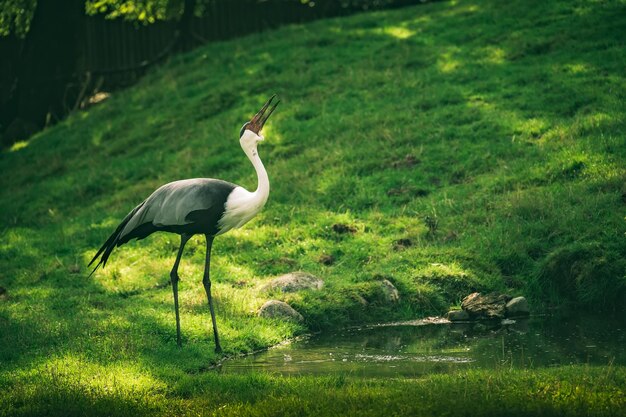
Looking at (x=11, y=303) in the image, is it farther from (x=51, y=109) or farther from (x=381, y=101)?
(x=51, y=109)

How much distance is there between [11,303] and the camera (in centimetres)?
1150

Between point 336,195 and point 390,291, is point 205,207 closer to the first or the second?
point 390,291

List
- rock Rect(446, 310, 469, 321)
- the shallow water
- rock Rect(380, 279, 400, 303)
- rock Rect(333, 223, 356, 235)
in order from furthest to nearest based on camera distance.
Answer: rock Rect(333, 223, 356, 235) → rock Rect(380, 279, 400, 303) → rock Rect(446, 310, 469, 321) → the shallow water

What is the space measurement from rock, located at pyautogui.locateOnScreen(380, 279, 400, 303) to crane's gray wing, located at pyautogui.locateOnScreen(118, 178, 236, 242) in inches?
98.9

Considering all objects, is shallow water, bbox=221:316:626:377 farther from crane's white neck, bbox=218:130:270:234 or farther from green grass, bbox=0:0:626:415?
crane's white neck, bbox=218:130:270:234

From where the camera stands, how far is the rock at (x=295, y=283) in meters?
11.5

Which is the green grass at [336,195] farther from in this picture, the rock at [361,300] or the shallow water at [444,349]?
the shallow water at [444,349]

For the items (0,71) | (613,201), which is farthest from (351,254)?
(0,71)

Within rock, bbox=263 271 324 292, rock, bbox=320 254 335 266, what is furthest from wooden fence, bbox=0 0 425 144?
rock, bbox=263 271 324 292

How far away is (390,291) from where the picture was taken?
1119 centimetres

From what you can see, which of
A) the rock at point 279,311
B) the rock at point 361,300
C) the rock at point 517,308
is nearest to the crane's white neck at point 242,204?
the rock at point 279,311

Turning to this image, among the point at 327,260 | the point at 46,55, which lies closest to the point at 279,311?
the point at 327,260

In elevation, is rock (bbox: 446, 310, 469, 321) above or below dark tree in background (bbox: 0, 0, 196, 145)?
below

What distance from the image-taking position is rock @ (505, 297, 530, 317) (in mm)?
10727
